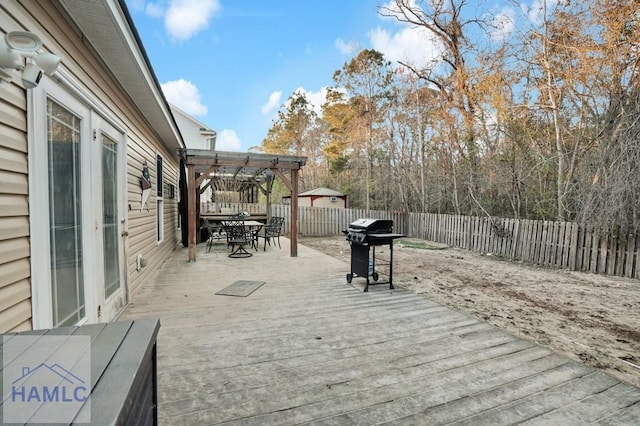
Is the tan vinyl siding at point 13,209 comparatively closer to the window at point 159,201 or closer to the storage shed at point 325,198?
the window at point 159,201

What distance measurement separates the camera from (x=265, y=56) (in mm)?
13789

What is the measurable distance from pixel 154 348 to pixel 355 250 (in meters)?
3.83

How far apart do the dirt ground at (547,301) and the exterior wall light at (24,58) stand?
13.8 feet

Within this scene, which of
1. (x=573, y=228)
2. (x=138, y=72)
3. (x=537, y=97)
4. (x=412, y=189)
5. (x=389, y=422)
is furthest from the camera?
(x=412, y=189)

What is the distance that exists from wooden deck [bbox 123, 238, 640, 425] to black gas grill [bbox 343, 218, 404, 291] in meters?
0.73

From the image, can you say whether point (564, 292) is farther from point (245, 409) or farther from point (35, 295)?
point (35, 295)

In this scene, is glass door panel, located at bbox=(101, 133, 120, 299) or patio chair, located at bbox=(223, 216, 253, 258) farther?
patio chair, located at bbox=(223, 216, 253, 258)

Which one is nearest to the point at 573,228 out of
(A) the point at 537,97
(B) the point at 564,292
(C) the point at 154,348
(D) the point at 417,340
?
(B) the point at 564,292

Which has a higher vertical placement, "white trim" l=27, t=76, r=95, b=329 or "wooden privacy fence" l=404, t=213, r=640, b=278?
"white trim" l=27, t=76, r=95, b=329

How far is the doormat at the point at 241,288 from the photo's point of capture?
14.3ft

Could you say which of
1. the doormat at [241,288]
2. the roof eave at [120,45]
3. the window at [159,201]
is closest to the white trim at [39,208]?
the roof eave at [120,45]

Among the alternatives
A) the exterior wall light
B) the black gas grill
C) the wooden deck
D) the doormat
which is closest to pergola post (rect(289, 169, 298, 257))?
the doormat

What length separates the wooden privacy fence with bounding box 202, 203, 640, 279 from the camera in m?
6.08

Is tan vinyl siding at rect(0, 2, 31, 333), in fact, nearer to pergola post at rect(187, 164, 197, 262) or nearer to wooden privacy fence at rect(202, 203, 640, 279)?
pergola post at rect(187, 164, 197, 262)
